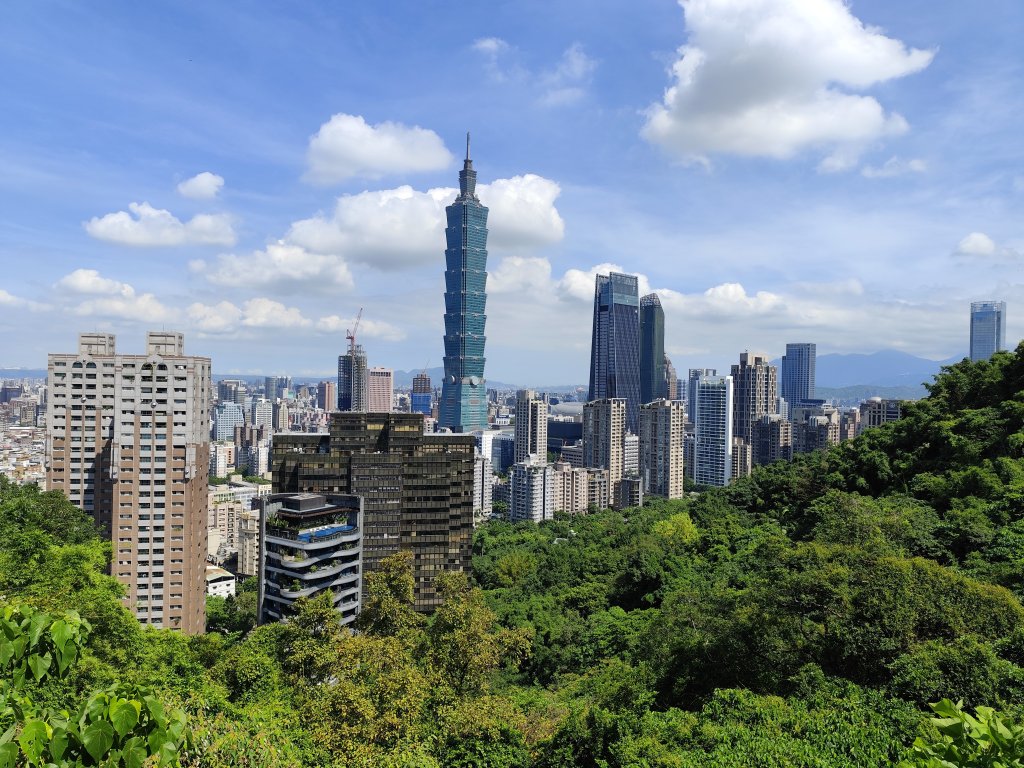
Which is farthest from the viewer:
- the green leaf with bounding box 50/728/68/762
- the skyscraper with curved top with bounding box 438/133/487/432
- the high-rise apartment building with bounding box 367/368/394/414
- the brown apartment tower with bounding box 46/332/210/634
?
the high-rise apartment building with bounding box 367/368/394/414

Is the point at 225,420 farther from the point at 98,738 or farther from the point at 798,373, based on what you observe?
the point at 98,738

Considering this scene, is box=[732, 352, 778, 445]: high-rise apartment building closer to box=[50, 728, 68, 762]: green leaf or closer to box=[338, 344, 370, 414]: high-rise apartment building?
box=[338, 344, 370, 414]: high-rise apartment building

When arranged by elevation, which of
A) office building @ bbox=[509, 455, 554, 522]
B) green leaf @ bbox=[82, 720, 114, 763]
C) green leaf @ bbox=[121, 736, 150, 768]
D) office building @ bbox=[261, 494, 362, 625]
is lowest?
office building @ bbox=[509, 455, 554, 522]

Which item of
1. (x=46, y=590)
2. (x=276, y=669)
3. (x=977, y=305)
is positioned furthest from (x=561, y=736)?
(x=977, y=305)

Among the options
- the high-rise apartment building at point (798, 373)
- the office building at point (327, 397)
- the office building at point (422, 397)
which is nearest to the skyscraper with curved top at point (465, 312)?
the office building at point (422, 397)

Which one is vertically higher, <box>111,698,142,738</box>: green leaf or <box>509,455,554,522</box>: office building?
<box>111,698,142,738</box>: green leaf

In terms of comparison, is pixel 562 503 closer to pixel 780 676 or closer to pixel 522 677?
pixel 522 677

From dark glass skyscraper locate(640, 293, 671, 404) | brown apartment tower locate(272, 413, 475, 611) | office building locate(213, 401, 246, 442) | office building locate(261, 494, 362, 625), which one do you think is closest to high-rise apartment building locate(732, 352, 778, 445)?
dark glass skyscraper locate(640, 293, 671, 404)
